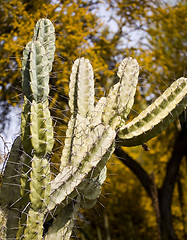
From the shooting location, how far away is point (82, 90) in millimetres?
3100

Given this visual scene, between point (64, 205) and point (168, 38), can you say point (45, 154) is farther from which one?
point (168, 38)

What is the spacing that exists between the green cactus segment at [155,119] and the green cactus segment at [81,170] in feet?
0.77

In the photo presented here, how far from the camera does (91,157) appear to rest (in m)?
2.61

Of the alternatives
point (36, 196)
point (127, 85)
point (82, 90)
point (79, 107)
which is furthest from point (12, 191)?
point (127, 85)

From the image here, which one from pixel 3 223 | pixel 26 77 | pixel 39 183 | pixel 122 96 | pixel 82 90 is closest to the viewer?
pixel 39 183

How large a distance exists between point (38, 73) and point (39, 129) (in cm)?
38

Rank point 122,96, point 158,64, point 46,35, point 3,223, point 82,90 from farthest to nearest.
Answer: point 158,64 → point 82,90 → point 122,96 → point 46,35 → point 3,223

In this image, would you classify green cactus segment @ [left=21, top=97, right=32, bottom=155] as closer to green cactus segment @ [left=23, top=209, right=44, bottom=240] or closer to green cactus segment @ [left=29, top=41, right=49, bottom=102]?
green cactus segment @ [left=29, top=41, right=49, bottom=102]

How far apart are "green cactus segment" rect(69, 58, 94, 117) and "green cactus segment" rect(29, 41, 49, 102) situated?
560 millimetres

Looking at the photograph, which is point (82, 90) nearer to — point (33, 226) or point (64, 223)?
point (64, 223)

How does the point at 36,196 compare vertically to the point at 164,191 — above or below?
above

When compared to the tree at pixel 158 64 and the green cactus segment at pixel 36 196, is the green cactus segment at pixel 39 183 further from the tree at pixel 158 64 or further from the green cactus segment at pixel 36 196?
the tree at pixel 158 64

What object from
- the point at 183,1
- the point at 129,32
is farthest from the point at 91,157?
the point at 183,1

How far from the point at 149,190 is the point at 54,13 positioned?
3.26m
